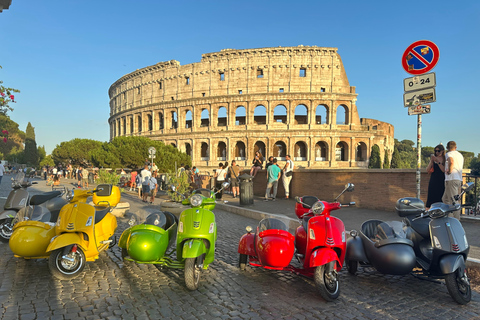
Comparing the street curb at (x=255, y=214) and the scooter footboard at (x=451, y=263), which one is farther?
the street curb at (x=255, y=214)

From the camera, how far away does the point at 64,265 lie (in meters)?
3.64

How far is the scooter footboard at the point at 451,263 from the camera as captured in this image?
10.2 ft

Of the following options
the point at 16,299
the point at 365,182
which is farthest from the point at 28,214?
the point at 365,182

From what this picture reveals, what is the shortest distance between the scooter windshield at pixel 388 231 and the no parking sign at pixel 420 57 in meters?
3.10

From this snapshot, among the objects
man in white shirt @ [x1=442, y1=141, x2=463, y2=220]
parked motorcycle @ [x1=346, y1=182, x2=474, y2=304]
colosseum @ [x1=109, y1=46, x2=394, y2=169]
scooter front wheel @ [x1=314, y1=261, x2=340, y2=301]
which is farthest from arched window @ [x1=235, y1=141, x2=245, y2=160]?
scooter front wheel @ [x1=314, y1=261, x2=340, y2=301]

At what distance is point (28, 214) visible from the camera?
16.2 feet

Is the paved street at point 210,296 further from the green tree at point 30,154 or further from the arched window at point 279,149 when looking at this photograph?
the green tree at point 30,154

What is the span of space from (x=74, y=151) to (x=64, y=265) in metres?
50.4

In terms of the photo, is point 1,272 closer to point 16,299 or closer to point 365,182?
point 16,299

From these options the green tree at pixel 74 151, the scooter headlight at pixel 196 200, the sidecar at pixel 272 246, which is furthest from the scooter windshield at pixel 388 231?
the green tree at pixel 74 151

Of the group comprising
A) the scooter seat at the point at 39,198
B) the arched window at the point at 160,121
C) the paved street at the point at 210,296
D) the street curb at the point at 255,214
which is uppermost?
the arched window at the point at 160,121

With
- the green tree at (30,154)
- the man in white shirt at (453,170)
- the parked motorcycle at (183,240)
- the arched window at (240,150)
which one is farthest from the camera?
the green tree at (30,154)

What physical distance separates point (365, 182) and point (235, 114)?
33.9 m

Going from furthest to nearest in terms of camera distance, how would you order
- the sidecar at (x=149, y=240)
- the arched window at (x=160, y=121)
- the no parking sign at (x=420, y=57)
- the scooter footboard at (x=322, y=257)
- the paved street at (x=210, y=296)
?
the arched window at (x=160, y=121) < the no parking sign at (x=420, y=57) < the sidecar at (x=149, y=240) < the scooter footboard at (x=322, y=257) < the paved street at (x=210, y=296)
